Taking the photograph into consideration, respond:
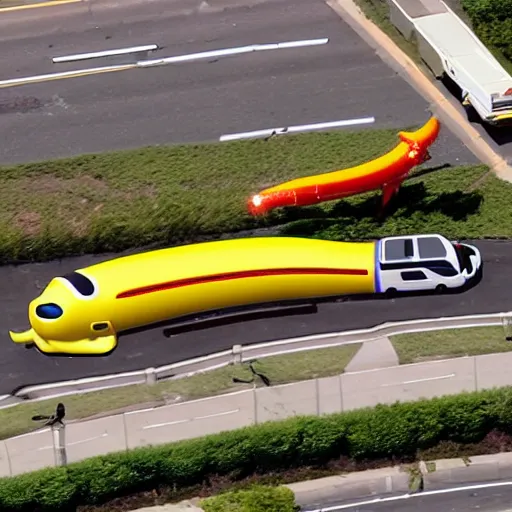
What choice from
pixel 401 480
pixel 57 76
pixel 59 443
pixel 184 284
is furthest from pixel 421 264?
pixel 57 76

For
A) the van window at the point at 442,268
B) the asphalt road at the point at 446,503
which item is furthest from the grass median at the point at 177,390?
the asphalt road at the point at 446,503

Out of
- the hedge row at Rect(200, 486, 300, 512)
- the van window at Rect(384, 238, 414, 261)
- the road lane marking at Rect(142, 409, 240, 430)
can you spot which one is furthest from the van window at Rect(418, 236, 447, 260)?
the hedge row at Rect(200, 486, 300, 512)

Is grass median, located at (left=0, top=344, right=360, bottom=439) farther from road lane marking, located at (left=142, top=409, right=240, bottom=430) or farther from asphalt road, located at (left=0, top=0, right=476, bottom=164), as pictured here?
asphalt road, located at (left=0, top=0, right=476, bottom=164)

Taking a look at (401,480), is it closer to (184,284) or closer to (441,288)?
(441,288)

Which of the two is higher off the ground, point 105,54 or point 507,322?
point 105,54

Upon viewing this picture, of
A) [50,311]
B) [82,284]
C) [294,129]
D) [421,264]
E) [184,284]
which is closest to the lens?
[50,311]

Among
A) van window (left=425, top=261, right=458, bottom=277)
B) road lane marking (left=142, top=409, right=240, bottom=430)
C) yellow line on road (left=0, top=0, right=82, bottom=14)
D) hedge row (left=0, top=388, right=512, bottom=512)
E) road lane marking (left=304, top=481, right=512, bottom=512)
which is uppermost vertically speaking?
yellow line on road (left=0, top=0, right=82, bottom=14)
